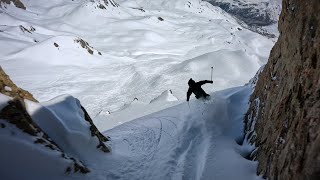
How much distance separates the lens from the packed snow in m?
9.33

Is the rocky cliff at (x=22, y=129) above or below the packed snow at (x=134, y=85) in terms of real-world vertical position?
above

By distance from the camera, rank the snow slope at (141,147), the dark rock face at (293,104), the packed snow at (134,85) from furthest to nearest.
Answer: the packed snow at (134,85)
the snow slope at (141,147)
the dark rock face at (293,104)

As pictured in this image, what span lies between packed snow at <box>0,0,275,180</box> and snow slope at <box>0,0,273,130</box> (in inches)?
4.0

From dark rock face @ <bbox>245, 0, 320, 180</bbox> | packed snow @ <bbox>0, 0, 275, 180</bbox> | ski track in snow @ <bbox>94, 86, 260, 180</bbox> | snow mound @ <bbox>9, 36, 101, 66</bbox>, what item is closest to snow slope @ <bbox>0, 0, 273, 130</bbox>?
snow mound @ <bbox>9, 36, 101, 66</bbox>

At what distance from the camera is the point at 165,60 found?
40.6 meters

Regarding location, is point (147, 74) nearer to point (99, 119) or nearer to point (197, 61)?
point (197, 61)

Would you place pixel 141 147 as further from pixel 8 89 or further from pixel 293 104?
pixel 293 104

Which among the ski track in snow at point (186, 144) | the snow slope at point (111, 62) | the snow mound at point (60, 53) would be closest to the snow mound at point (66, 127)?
the ski track in snow at point (186, 144)

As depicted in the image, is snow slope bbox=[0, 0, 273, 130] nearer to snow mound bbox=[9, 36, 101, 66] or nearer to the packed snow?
snow mound bbox=[9, 36, 101, 66]

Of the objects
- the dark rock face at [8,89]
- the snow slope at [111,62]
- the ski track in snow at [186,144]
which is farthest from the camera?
the snow slope at [111,62]

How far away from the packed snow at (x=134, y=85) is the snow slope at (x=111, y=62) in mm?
101

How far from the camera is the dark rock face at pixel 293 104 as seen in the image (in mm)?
5629

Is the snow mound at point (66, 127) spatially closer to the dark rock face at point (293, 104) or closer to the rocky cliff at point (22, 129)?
the rocky cliff at point (22, 129)

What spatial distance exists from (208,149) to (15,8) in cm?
5684
